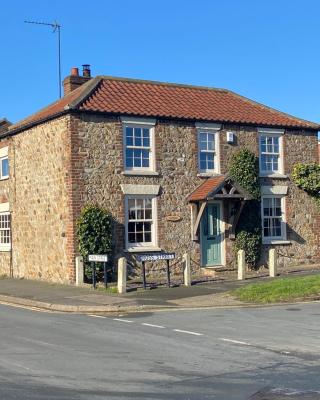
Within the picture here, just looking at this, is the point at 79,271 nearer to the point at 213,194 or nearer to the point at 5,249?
the point at 213,194

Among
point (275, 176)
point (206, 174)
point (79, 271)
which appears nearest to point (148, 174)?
point (206, 174)

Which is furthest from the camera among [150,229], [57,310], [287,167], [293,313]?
[287,167]

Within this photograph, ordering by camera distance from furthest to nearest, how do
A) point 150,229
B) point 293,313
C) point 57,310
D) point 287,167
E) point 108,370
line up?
point 287,167, point 150,229, point 57,310, point 293,313, point 108,370

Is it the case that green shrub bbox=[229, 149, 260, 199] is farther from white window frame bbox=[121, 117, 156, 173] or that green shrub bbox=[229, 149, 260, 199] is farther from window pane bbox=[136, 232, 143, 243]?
window pane bbox=[136, 232, 143, 243]

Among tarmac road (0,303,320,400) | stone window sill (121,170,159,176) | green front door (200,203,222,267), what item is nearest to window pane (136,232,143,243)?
stone window sill (121,170,159,176)

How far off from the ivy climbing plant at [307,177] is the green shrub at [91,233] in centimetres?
885

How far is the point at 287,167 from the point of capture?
25141 mm

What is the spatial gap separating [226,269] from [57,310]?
361 inches

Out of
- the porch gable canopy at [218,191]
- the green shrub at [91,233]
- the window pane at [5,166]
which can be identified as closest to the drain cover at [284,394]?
the green shrub at [91,233]

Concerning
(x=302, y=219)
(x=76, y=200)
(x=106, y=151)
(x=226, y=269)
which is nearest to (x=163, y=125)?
(x=106, y=151)

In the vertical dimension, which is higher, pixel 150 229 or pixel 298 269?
pixel 150 229

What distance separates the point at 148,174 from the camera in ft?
71.9

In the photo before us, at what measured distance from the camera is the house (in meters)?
21.1

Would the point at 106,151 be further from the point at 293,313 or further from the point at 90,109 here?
the point at 293,313
